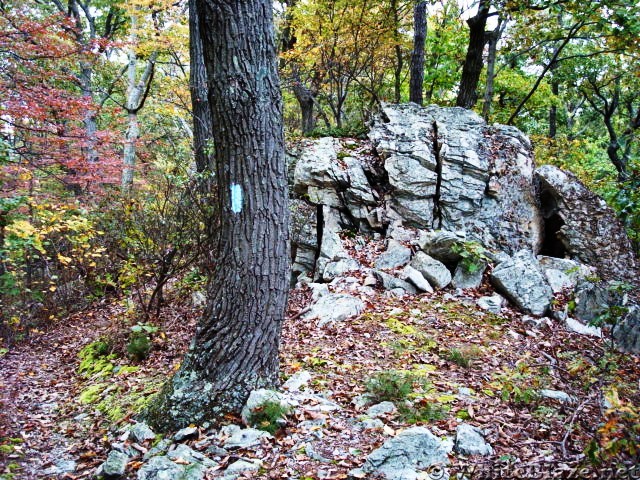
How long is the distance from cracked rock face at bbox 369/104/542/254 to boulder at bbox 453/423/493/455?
4.70 m

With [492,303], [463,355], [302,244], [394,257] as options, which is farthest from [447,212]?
[463,355]

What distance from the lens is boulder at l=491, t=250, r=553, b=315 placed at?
227 inches

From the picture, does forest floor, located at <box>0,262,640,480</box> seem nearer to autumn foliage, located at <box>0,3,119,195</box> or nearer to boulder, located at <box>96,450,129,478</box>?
boulder, located at <box>96,450,129,478</box>

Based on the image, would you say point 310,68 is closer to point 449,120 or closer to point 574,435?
point 449,120

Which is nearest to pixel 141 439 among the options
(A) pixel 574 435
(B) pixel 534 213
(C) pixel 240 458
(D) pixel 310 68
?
(C) pixel 240 458

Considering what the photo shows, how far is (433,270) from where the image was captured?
20.9ft

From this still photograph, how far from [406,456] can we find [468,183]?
561 cm

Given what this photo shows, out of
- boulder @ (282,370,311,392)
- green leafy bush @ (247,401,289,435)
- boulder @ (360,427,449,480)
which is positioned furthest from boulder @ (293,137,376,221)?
boulder @ (360,427,449,480)

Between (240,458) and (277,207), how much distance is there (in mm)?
1850

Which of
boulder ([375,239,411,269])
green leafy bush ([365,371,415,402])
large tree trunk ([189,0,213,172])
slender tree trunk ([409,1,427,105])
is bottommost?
green leafy bush ([365,371,415,402])

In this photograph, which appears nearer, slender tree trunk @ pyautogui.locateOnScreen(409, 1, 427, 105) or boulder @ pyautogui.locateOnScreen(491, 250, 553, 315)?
boulder @ pyautogui.locateOnScreen(491, 250, 553, 315)

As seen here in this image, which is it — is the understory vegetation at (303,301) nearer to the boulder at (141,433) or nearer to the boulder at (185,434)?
the boulder at (141,433)

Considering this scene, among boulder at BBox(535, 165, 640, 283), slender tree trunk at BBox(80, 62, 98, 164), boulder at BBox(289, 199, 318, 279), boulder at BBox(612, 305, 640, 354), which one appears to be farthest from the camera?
slender tree trunk at BBox(80, 62, 98, 164)

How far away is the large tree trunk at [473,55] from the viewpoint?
8.77m
